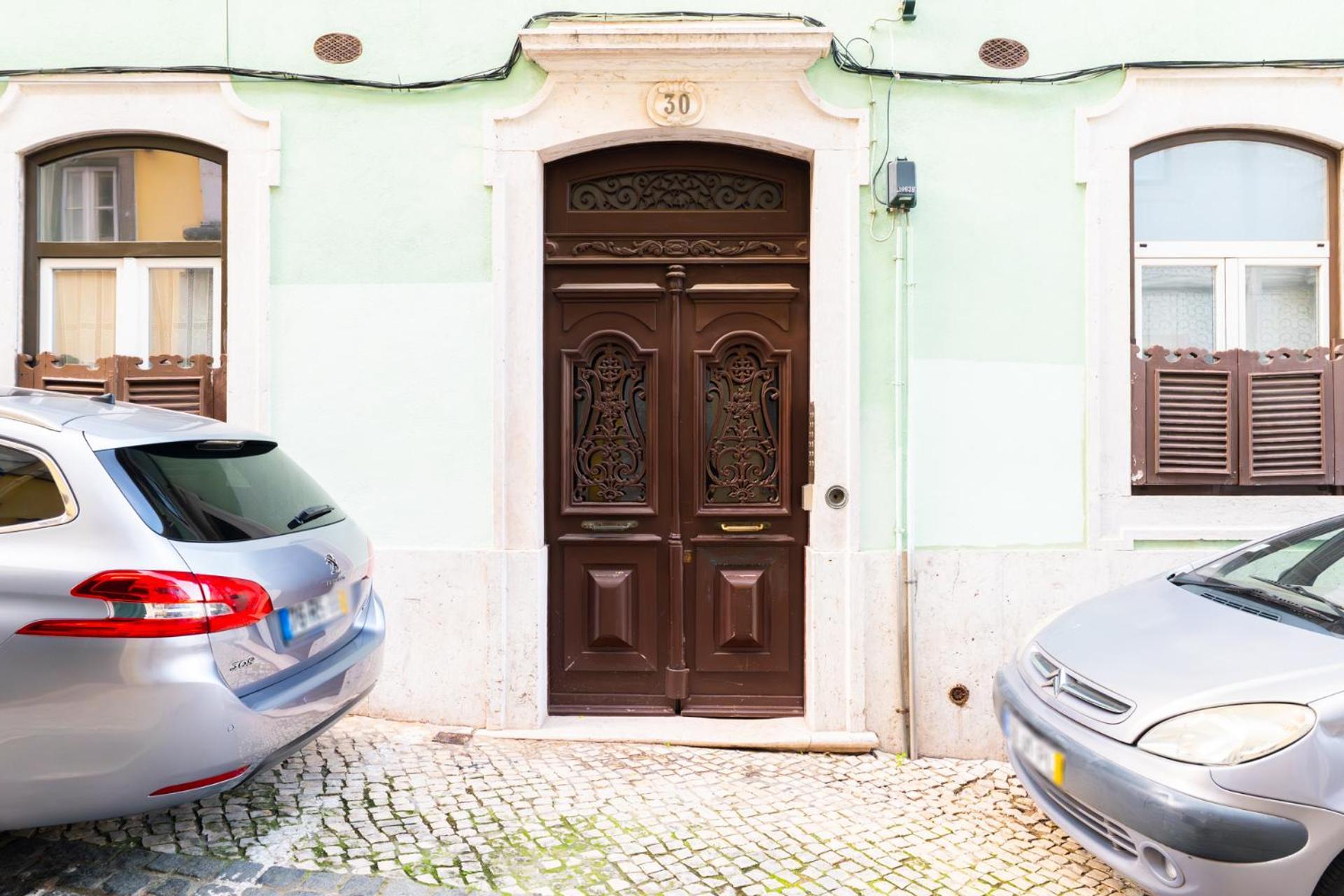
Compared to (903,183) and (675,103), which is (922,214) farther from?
(675,103)

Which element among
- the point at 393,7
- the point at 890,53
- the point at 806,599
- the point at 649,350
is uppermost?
the point at 393,7

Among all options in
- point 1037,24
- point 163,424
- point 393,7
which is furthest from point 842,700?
point 393,7

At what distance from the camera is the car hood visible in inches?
102

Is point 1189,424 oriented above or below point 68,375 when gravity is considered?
below

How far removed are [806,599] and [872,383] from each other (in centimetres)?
132

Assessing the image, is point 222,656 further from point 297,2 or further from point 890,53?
point 890,53

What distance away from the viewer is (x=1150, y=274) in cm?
505

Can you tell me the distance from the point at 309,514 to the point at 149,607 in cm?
85

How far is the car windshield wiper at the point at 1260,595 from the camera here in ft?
9.46

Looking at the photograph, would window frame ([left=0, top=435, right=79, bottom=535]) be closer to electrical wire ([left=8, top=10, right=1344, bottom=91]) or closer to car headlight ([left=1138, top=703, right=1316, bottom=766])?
electrical wire ([left=8, top=10, right=1344, bottom=91])

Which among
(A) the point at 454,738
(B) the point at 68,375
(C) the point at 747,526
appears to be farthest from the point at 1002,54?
(B) the point at 68,375

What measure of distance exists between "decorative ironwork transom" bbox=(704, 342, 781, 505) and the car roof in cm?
250

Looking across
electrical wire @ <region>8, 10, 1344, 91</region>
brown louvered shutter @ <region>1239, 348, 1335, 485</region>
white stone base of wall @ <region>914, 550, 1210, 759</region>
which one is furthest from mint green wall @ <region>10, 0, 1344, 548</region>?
brown louvered shutter @ <region>1239, 348, 1335, 485</region>

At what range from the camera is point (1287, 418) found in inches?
192
